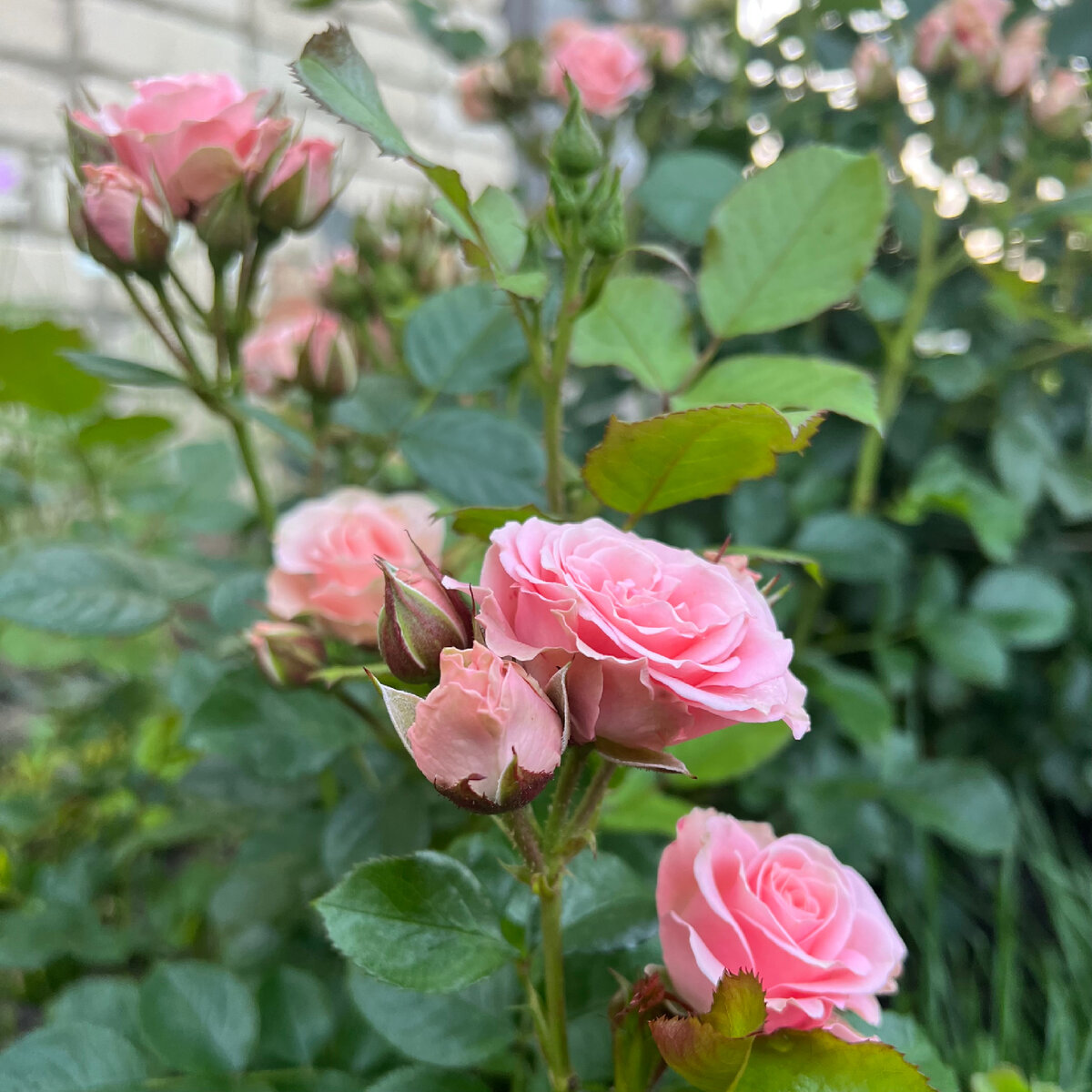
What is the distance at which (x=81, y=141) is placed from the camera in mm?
329

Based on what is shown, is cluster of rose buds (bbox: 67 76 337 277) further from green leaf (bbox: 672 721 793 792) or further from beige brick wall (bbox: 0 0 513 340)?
beige brick wall (bbox: 0 0 513 340)

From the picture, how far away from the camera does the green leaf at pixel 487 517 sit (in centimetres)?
24

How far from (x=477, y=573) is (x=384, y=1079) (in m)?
0.19

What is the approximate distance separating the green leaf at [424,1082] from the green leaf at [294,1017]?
0.11 metres

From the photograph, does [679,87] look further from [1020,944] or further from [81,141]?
[1020,944]

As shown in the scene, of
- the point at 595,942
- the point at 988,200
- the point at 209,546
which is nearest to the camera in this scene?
the point at 595,942

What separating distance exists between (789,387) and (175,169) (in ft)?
0.89

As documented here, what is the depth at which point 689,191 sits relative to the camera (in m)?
0.57

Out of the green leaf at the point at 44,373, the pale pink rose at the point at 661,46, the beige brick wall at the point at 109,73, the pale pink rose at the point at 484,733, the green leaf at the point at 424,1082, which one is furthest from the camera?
the beige brick wall at the point at 109,73

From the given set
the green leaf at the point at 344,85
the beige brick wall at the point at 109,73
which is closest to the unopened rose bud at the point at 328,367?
the green leaf at the point at 344,85

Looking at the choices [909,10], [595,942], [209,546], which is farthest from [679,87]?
[209,546]

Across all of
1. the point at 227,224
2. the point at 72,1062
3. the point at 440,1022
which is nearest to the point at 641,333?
the point at 227,224

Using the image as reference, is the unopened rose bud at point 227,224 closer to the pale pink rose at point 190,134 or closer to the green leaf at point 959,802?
the pale pink rose at point 190,134

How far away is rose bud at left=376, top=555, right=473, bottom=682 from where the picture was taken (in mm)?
196
